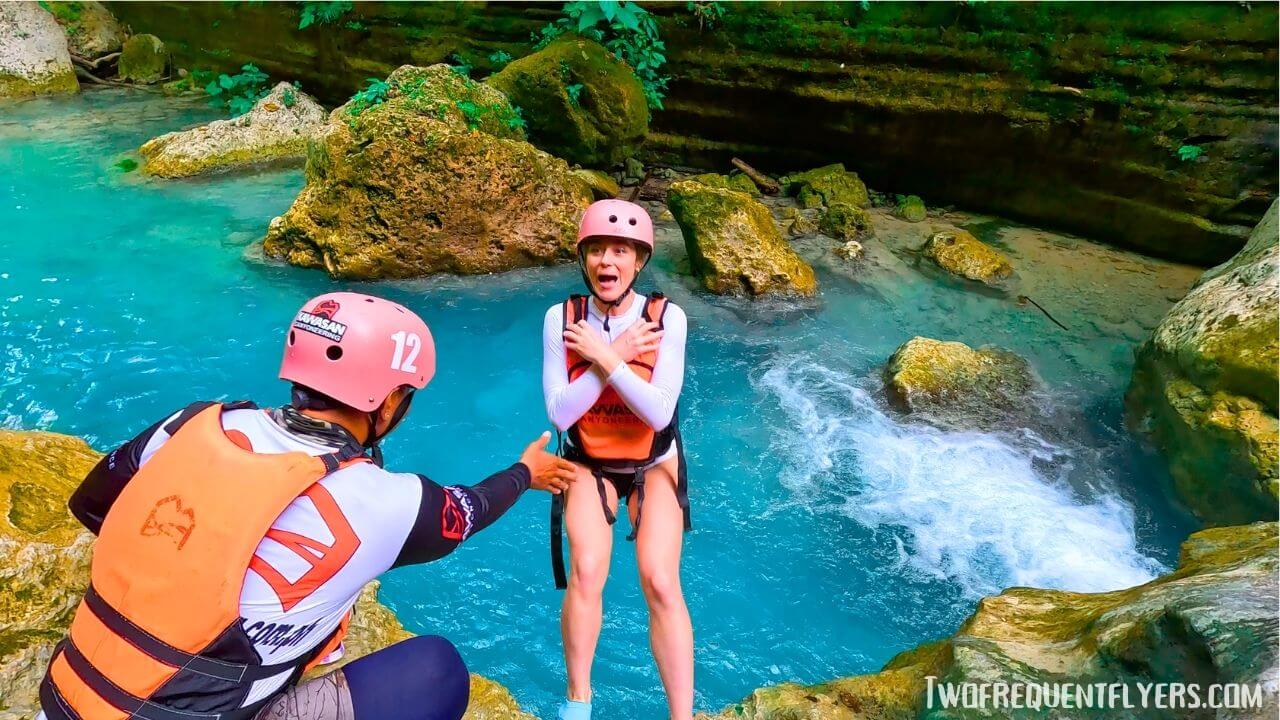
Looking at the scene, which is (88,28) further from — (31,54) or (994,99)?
(994,99)

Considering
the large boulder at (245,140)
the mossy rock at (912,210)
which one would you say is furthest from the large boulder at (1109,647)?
the large boulder at (245,140)

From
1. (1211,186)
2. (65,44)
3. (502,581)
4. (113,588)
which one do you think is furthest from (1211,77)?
(65,44)

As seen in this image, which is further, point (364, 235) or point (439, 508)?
point (364, 235)

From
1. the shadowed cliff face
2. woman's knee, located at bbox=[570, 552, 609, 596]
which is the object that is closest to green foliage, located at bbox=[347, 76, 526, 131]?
the shadowed cliff face

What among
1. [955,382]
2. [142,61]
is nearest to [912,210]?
[955,382]

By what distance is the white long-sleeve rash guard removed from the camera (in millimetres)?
2908

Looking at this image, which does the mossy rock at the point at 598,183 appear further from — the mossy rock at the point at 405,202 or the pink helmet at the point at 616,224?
the pink helmet at the point at 616,224

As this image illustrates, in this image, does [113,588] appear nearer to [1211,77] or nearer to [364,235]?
[364,235]

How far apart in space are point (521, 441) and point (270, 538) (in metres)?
3.70

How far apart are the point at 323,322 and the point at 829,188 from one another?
8.31m

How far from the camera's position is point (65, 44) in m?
13.6

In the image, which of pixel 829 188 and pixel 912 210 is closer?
pixel 912 210

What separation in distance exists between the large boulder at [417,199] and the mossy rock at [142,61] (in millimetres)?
9167

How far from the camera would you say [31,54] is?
1315cm
